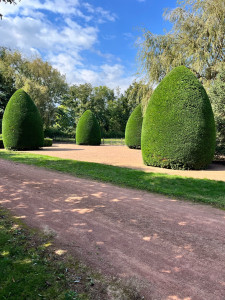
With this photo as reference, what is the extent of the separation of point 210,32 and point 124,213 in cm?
1194

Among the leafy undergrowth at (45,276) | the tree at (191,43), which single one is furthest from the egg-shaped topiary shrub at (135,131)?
the leafy undergrowth at (45,276)

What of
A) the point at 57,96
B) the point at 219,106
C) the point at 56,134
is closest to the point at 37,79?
the point at 57,96

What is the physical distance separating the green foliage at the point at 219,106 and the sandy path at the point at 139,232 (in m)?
7.49

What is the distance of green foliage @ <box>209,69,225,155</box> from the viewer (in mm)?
10711

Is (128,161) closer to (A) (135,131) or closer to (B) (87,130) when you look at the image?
(A) (135,131)

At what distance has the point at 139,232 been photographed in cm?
319

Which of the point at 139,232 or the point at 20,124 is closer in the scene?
the point at 139,232

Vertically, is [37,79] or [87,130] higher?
[37,79]

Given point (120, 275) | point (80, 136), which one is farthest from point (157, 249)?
point (80, 136)

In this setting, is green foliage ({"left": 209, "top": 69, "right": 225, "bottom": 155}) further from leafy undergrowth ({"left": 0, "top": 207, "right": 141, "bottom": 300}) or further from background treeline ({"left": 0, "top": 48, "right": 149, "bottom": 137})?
background treeline ({"left": 0, "top": 48, "right": 149, "bottom": 137})

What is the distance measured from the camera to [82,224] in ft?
11.3

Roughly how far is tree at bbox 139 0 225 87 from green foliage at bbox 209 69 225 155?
94 cm

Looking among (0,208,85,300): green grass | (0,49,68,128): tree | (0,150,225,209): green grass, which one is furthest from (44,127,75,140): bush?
(0,208,85,300): green grass

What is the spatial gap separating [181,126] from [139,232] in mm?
6551
